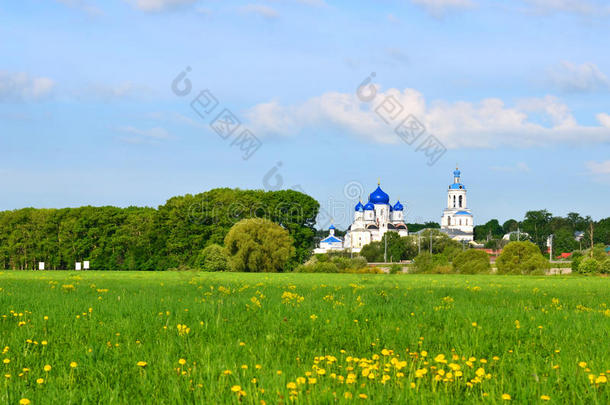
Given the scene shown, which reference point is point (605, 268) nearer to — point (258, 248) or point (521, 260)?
point (521, 260)

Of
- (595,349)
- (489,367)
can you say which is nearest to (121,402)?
(489,367)

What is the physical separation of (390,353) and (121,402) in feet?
13.0

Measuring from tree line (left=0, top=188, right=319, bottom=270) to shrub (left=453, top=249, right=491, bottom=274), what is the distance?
22.9m

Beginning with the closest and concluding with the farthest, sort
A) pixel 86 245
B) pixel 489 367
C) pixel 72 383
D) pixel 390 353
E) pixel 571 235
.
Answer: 1. pixel 72 383
2. pixel 489 367
3. pixel 390 353
4. pixel 86 245
5. pixel 571 235

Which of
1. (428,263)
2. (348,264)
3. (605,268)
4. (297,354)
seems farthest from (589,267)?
(297,354)

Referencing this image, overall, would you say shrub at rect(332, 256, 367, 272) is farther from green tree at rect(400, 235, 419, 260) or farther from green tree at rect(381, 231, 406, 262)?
green tree at rect(400, 235, 419, 260)

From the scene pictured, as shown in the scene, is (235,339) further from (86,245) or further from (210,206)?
(86,245)

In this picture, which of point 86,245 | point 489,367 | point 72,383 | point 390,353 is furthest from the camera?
point 86,245

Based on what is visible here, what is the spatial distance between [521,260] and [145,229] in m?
53.2

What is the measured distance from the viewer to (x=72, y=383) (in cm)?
764

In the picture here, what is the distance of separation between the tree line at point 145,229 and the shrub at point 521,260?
27.3m

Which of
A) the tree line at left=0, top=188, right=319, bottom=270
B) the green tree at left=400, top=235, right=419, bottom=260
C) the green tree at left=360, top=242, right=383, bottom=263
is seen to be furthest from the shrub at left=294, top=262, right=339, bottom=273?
the green tree at left=360, top=242, right=383, bottom=263

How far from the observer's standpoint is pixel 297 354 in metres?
9.20

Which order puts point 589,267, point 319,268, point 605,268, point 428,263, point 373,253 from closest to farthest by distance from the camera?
point 605,268 < point 589,267 < point 319,268 < point 428,263 < point 373,253
